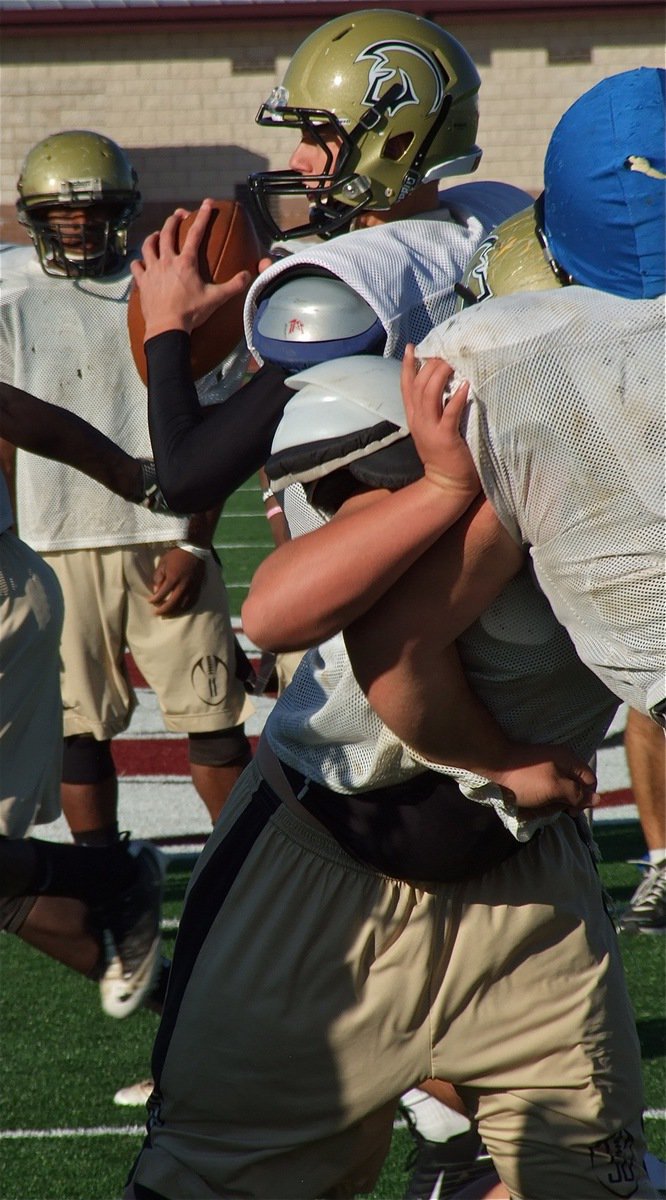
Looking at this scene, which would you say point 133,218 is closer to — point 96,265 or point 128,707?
point 96,265

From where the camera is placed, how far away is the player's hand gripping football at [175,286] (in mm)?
2191

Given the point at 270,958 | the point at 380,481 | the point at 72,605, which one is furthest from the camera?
the point at 72,605

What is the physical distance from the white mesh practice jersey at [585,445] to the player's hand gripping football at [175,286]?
85 centimetres

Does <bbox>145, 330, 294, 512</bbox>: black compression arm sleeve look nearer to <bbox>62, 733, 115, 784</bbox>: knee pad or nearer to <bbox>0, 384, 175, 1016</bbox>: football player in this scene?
<bbox>0, 384, 175, 1016</bbox>: football player

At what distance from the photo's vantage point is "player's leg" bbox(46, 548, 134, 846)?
4352 mm

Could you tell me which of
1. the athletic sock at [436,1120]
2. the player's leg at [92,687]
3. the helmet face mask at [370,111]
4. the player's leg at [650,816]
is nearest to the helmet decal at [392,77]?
the helmet face mask at [370,111]

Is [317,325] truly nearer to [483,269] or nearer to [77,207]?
[483,269]

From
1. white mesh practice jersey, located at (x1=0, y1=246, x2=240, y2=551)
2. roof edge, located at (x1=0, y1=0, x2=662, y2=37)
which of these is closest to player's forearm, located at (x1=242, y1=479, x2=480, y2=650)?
white mesh practice jersey, located at (x1=0, y1=246, x2=240, y2=551)

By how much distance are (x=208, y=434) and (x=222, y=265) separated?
2.18 ft

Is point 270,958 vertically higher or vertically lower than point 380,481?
lower

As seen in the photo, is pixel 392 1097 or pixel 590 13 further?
pixel 590 13

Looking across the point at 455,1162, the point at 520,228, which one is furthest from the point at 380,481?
the point at 455,1162

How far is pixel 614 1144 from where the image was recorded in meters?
1.86

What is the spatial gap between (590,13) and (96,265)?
21447mm
